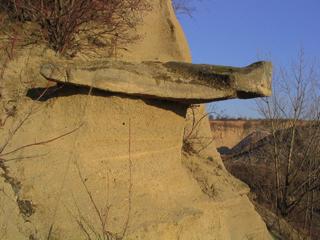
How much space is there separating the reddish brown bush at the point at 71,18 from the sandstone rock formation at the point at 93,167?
24cm

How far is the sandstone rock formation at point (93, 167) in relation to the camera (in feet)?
15.7

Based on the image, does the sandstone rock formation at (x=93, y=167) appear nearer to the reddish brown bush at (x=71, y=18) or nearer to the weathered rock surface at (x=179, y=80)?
the weathered rock surface at (x=179, y=80)

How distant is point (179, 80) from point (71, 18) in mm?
1331

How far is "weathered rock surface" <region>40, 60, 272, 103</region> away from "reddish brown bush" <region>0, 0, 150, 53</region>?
0.96 meters

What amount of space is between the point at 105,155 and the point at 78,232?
841mm

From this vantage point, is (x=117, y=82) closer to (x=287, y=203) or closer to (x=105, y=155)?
(x=105, y=155)

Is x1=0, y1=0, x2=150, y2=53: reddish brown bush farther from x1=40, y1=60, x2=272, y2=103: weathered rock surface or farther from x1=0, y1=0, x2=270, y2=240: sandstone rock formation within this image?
x1=40, y1=60, x2=272, y2=103: weathered rock surface

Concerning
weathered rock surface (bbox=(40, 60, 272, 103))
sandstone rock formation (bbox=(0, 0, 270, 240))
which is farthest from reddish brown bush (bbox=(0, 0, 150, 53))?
weathered rock surface (bbox=(40, 60, 272, 103))

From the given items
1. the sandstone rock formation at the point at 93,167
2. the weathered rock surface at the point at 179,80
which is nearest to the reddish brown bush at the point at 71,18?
the sandstone rock formation at the point at 93,167

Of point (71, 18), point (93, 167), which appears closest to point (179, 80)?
point (93, 167)

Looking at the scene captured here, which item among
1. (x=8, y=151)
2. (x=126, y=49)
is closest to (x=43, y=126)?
(x=8, y=151)

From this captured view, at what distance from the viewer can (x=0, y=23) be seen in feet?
19.2

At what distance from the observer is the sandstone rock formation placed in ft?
15.7

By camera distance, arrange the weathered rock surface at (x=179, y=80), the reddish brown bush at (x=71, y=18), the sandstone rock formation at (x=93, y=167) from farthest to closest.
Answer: the reddish brown bush at (x=71, y=18) → the weathered rock surface at (x=179, y=80) → the sandstone rock formation at (x=93, y=167)
